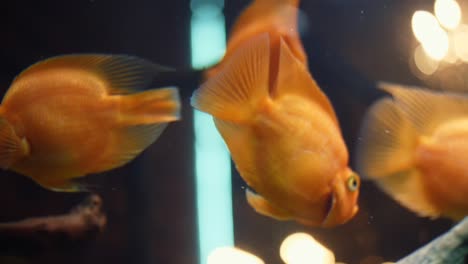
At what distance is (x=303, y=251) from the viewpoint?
2082mm

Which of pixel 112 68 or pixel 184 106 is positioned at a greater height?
pixel 112 68

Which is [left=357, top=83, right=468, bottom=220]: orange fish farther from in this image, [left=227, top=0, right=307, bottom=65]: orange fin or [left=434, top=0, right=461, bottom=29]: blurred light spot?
[left=434, top=0, right=461, bottom=29]: blurred light spot

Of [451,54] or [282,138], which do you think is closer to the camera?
[282,138]

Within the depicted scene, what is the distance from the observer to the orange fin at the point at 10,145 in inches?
44.3

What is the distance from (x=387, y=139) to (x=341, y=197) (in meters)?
0.44

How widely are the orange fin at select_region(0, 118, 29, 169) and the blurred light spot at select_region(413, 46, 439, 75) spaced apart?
1.58 m

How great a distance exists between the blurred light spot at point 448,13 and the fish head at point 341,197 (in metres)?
1.14

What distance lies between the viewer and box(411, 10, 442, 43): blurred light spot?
1957 millimetres

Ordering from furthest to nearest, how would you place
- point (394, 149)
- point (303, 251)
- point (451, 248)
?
point (303, 251) → point (394, 149) → point (451, 248)

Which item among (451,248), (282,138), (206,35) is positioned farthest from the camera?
(206,35)

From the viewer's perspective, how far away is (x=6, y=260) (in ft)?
5.12

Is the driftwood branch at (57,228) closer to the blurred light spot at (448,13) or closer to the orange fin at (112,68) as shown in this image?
the orange fin at (112,68)

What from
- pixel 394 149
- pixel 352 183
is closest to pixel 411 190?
pixel 394 149

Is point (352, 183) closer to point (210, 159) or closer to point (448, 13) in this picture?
point (210, 159)
